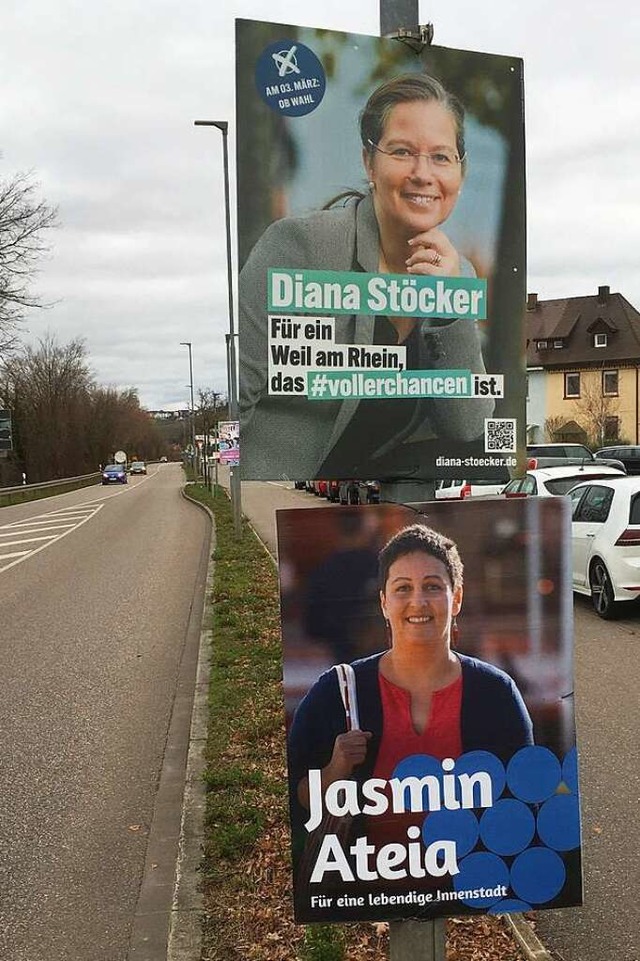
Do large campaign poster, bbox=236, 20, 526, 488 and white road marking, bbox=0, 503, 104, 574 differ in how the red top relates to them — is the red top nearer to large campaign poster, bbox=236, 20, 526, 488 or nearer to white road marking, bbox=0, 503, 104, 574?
large campaign poster, bbox=236, 20, 526, 488

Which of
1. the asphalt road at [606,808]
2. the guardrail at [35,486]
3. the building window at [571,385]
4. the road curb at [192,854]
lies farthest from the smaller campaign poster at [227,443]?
the building window at [571,385]

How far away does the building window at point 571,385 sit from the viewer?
2205 inches

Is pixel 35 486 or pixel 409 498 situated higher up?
pixel 409 498

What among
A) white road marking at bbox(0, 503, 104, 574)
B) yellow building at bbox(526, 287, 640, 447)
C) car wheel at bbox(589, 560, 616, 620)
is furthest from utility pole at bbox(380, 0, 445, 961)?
yellow building at bbox(526, 287, 640, 447)

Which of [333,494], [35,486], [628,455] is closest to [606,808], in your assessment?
[333,494]

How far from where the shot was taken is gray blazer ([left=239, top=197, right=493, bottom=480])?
2793mm

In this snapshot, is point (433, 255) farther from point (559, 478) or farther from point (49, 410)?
point (49, 410)

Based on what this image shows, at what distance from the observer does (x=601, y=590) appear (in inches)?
423

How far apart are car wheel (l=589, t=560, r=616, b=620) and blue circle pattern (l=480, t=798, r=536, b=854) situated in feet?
26.6

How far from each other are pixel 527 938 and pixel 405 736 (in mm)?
1431

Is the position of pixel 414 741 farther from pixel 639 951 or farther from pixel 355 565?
pixel 639 951

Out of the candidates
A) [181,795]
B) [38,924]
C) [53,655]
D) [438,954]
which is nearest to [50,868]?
[38,924]

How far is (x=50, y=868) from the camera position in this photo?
4.59m

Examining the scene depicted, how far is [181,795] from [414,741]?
3.16 metres
